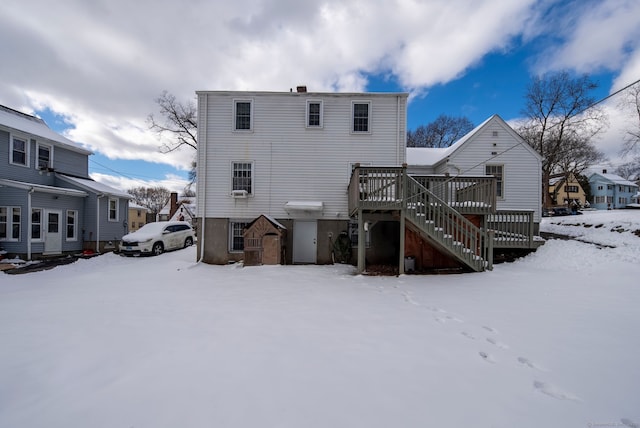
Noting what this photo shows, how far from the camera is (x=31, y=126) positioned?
14.6 meters

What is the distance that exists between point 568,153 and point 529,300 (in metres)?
28.4

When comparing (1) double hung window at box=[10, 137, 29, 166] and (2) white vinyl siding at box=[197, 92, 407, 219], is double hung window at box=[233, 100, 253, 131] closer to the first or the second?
(2) white vinyl siding at box=[197, 92, 407, 219]

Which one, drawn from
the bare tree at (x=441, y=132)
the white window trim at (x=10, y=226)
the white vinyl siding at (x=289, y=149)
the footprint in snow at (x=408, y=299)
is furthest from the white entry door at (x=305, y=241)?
the bare tree at (x=441, y=132)

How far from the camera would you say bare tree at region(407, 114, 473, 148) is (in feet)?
97.2

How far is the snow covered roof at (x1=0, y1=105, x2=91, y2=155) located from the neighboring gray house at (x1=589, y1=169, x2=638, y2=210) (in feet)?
221

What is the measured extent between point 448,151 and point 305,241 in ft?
26.4

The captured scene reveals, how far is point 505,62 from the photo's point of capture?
51.4 ft

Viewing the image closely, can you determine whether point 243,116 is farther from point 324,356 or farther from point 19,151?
point 19,151

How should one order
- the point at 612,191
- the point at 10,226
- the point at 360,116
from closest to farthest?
the point at 360,116 → the point at 10,226 → the point at 612,191

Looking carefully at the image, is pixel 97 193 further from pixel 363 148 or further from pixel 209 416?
pixel 209 416

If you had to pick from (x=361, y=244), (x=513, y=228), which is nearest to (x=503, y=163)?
(x=513, y=228)

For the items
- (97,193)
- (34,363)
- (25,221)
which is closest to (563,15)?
(34,363)

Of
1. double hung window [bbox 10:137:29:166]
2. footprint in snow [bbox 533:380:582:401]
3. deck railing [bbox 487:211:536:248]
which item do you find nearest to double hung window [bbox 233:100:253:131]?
deck railing [bbox 487:211:536:248]

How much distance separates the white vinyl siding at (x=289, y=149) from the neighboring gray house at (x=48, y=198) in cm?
806
